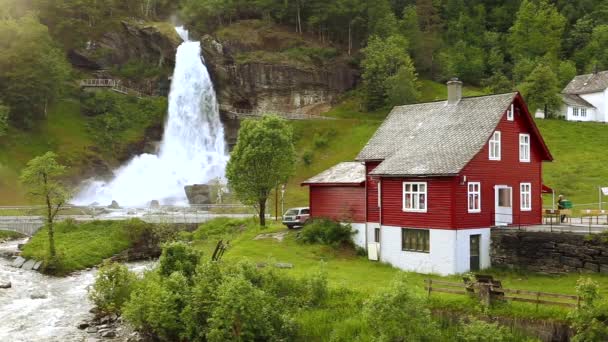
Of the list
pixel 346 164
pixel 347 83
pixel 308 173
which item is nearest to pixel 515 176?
pixel 346 164

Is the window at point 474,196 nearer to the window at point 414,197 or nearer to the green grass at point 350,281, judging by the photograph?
the window at point 414,197

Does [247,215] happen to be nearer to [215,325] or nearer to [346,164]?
[346,164]

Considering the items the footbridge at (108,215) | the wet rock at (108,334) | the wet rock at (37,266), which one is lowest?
the wet rock at (108,334)

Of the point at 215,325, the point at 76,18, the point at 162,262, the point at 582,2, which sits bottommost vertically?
the point at 215,325

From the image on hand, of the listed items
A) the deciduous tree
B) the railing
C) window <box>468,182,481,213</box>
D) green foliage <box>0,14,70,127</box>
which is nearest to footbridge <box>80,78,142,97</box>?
green foliage <box>0,14,70,127</box>

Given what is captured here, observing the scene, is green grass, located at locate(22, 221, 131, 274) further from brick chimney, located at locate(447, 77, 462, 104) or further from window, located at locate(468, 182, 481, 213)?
brick chimney, located at locate(447, 77, 462, 104)

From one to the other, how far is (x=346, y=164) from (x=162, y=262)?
624 inches

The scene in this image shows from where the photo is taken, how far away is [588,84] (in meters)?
78.2

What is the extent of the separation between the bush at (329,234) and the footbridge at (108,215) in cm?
1546

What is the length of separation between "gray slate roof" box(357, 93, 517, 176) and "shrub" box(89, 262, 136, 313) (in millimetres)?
13174

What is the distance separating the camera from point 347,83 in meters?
87.2

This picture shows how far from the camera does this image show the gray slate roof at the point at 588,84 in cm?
7575

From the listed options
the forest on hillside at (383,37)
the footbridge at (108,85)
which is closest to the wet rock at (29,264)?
the forest on hillside at (383,37)

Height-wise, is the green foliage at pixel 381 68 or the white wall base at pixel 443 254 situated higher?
the green foliage at pixel 381 68
